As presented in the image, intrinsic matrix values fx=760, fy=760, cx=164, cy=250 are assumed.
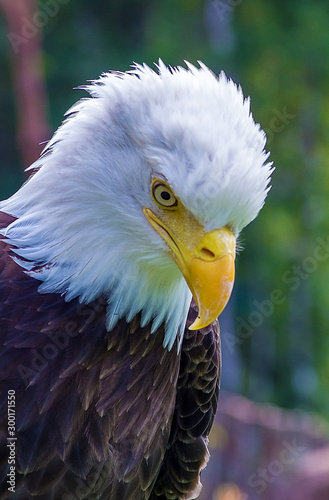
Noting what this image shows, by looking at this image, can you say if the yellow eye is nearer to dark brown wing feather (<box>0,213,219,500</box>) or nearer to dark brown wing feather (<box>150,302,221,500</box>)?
dark brown wing feather (<box>0,213,219,500</box>)

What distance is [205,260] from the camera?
7.01ft

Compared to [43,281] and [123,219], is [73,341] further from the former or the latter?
[123,219]

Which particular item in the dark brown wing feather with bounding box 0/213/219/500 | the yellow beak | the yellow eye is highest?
the yellow eye

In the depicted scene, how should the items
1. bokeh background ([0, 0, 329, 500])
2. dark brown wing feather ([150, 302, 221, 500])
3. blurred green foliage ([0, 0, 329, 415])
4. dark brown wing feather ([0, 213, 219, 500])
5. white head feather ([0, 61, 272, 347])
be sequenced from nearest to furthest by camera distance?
1. white head feather ([0, 61, 272, 347])
2. dark brown wing feather ([0, 213, 219, 500])
3. dark brown wing feather ([150, 302, 221, 500])
4. bokeh background ([0, 0, 329, 500])
5. blurred green foliage ([0, 0, 329, 415])

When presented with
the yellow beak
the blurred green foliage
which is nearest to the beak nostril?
the yellow beak

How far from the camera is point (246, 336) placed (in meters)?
13.2

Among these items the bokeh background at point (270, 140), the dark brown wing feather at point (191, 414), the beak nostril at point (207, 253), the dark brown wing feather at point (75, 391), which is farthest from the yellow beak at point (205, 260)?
the bokeh background at point (270, 140)

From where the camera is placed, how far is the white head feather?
2.12m

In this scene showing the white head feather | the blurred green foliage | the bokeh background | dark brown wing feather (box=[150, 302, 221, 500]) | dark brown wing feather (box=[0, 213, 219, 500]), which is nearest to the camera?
the white head feather

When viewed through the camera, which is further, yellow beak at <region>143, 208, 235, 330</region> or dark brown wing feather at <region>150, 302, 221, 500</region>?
dark brown wing feather at <region>150, 302, 221, 500</region>

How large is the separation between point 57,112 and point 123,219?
36.8 ft

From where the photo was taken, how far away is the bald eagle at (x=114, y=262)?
2.15 meters

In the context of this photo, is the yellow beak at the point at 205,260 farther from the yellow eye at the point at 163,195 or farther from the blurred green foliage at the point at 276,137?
the blurred green foliage at the point at 276,137

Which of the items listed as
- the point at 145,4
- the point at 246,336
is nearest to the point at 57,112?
the point at 145,4
